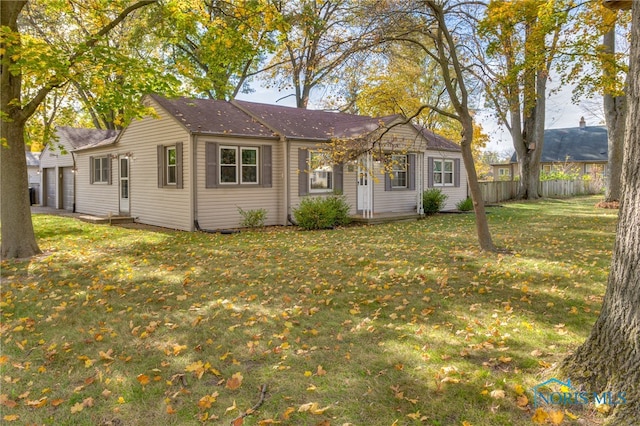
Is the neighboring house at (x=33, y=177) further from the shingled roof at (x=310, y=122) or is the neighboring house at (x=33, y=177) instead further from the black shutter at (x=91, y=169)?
the shingled roof at (x=310, y=122)

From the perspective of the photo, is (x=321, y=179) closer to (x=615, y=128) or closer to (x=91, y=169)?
(x=91, y=169)

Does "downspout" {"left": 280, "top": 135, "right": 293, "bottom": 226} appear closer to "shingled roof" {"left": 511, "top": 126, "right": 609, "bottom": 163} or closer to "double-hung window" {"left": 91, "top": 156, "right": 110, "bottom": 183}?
"double-hung window" {"left": 91, "top": 156, "right": 110, "bottom": 183}

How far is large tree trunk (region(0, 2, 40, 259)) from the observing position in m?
9.04

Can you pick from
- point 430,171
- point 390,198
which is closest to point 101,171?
point 390,198

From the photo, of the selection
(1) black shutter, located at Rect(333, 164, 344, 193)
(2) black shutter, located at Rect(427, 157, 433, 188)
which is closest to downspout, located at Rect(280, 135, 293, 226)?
(1) black shutter, located at Rect(333, 164, 344, 193)

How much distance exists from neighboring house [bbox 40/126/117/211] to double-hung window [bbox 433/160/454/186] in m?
16.8

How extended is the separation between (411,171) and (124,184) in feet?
38.5

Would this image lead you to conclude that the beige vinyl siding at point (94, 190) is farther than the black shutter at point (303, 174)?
Yes

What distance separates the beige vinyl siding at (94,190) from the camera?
59.4ft

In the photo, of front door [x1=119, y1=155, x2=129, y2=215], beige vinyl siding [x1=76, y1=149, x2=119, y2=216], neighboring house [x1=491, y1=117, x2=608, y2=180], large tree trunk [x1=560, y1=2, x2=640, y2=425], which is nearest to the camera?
large tree trunk [x1=560, y1=2, x2=640, y2=425]

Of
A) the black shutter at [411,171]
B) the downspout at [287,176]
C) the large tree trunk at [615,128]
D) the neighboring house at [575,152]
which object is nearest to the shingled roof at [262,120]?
the downspout at [287,176]

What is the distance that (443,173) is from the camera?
2042 cm

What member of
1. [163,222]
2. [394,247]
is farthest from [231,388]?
[163,222]

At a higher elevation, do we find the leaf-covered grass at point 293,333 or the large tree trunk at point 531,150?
the large tree trunk at point 531,150
